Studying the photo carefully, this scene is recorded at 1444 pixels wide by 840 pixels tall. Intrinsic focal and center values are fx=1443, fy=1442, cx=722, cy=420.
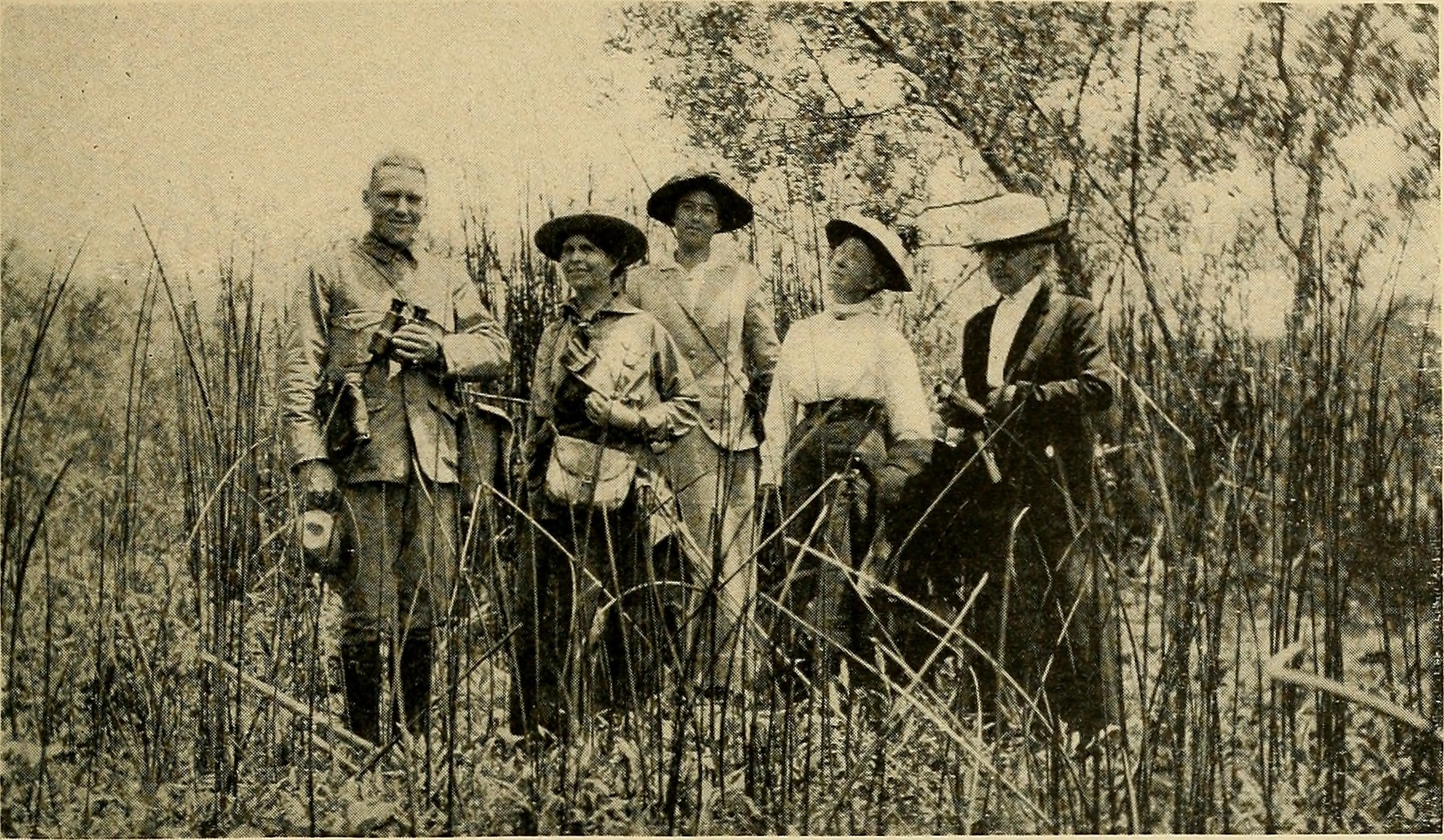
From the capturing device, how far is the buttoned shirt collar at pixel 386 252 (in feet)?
A: 14.7

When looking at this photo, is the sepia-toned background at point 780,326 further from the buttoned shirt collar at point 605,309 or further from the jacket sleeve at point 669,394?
the jacket sleeve at point 669,394

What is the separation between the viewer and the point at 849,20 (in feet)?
15.9

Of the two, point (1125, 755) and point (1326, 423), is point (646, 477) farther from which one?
point (1326, 423)

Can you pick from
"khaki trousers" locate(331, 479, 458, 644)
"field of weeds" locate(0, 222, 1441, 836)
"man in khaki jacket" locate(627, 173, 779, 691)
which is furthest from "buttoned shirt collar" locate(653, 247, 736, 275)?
"khaki trousers" locate(331, 479, 458, 644)

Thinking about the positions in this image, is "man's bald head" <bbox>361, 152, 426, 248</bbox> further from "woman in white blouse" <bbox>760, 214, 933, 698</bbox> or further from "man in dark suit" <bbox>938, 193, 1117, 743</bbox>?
"man in dark suit" <bbox>938, 193, 1117, 743</bbox>

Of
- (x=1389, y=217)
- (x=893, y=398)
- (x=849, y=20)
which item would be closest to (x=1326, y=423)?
(x=1389, y=217)

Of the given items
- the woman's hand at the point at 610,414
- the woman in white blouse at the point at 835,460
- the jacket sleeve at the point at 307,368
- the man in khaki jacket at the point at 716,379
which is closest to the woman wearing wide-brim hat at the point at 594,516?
the woman's hand at the point at 610,414

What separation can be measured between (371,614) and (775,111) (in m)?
2.09

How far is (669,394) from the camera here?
4457mm

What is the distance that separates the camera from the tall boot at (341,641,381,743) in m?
4.36

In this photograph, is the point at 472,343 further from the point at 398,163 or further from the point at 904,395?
the point at 904,395

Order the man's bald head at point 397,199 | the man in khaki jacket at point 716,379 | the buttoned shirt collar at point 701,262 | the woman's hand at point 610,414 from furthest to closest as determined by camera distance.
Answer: the buttoned shirt collar at point 701,262 < the man's bald head at point 397,199 < the man in khaki jacket at point 716,379 < the woman's hand at point 610,414

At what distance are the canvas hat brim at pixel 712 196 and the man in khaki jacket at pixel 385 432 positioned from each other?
0.67 meters

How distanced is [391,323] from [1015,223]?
2.01m
